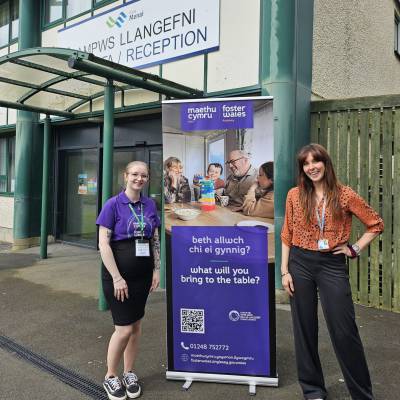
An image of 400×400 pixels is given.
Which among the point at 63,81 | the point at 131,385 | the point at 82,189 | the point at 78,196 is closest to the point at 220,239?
the point at 131,385

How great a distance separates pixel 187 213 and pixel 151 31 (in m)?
4.58

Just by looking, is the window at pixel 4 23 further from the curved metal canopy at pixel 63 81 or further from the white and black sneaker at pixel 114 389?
the white and black sneaker at pixel 114 389

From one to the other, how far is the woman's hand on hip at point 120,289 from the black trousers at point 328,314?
1109 millimetres

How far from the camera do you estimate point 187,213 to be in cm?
313

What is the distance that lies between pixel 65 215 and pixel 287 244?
25.1 feet

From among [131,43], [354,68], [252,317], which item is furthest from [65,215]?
[252,317]

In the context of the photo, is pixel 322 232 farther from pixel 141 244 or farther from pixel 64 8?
pixel 64 8

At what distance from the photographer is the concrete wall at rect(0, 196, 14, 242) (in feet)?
32.9

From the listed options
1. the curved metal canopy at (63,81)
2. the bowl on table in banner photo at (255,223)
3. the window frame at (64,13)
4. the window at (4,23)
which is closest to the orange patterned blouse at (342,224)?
the bowl on table in banner photo at (255,223)

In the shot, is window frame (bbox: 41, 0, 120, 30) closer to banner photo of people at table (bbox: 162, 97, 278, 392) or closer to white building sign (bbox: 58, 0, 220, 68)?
white building sign (bbox: 58, 0, 220, 68)

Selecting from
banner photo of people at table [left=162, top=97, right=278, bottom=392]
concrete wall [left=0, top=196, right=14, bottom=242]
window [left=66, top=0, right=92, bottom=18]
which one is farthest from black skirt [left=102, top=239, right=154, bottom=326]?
concrete wall [left=0, top=196, right=14, bottom=242]

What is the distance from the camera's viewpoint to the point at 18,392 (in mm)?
3045

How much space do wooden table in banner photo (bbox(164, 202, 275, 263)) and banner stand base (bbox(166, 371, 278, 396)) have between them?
885mm

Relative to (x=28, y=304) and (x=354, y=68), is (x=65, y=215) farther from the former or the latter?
(x=354, y=68)
